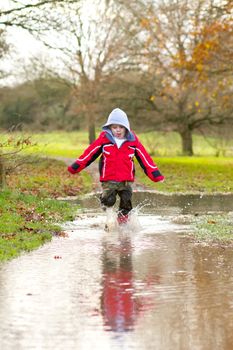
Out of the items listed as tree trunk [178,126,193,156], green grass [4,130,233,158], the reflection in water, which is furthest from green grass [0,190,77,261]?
tree trunk [178,126,193,156]

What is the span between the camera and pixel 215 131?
47.8 meters

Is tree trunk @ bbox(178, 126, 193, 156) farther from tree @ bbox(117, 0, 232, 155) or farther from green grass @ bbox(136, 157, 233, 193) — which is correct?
green grass @ bbox(136, 157, 233, 193)

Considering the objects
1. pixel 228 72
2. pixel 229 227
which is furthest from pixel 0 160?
pixel 228 72

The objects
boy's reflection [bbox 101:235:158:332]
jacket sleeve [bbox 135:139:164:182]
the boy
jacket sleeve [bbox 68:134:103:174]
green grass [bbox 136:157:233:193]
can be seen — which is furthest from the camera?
green grass [bbox 136:157:233:193]

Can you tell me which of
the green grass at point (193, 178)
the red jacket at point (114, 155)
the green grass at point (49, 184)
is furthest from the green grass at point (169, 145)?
the red jacket at point (114, 155)

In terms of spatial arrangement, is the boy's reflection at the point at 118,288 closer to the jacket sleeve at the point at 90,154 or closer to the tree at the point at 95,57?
the jacket sleeve at the point at 90,154

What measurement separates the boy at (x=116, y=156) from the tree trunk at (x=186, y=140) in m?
35.3

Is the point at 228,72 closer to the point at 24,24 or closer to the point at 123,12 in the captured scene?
the point at 24,24

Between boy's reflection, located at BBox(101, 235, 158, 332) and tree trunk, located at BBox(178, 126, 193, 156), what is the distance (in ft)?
123

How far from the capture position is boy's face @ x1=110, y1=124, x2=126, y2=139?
12484 millimetres

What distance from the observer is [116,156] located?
1248 cm

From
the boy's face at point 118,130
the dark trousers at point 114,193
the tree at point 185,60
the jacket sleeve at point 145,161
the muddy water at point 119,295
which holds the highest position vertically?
the tree at point 185,60

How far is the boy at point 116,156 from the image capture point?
12484 mm

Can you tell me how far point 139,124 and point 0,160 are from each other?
97.9ft
